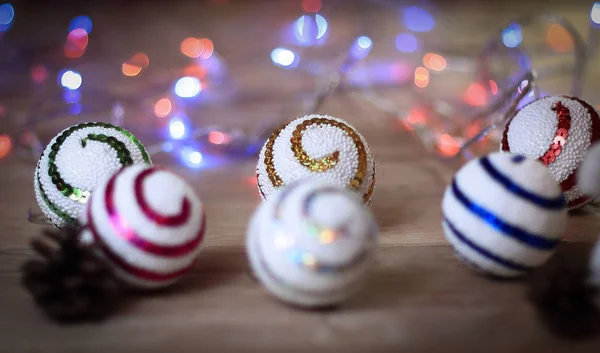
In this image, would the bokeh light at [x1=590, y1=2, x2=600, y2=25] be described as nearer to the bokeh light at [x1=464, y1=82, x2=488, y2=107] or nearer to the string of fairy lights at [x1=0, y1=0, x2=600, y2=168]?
the string of fairy lights at [x1=0, y1=0, x2=600, y2=168]

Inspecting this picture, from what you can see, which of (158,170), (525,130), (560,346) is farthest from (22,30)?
(560,346)

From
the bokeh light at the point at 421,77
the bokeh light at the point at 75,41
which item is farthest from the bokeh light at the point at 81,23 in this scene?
the bokeh light at the point at 421,77

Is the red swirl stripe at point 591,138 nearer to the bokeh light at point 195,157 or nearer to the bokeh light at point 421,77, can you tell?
the bokeh light at point 195,157

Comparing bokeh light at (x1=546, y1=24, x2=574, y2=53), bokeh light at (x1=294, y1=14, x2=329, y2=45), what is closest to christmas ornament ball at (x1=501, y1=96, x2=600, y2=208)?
bokeh light at (x1=294, y1=14, x2=329, y2=45)

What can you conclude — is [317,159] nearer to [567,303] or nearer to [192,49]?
[567,303]

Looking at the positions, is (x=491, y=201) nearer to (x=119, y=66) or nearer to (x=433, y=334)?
(x=433, y=334)

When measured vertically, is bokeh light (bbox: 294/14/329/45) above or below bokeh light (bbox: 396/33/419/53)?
above
